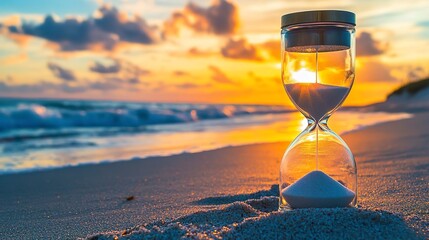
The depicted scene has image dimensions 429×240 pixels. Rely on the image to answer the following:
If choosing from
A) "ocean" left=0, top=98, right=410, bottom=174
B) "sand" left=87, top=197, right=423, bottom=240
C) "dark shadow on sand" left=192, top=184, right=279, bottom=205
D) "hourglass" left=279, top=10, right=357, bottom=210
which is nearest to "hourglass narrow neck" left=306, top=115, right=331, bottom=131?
"hourglass" left=279, top=10, right=357, bottom=210

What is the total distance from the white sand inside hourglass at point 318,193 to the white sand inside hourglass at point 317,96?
0.94 feet

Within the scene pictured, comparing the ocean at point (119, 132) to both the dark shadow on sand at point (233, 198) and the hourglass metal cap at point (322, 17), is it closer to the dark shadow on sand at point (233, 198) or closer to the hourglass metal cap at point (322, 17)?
the dark shadow on sand at point (233, 198)

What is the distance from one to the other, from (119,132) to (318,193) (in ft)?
27.8

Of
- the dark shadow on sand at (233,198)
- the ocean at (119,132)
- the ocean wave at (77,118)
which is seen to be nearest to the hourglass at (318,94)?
the dark shadow on sand at (233,198)

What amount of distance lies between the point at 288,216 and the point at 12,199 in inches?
85.7

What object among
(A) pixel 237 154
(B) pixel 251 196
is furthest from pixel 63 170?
(B) pixel 251 196

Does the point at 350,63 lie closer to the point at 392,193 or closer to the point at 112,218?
the point at 392,193

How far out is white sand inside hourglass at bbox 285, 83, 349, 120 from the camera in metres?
2.03

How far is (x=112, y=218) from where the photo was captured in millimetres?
2613

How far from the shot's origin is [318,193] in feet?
6.99

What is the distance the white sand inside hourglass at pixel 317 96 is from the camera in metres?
2.03

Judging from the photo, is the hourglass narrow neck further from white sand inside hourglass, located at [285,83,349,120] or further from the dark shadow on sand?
the dark shadow on sand

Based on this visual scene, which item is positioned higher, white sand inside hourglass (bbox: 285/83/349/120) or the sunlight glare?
the sunlight glare

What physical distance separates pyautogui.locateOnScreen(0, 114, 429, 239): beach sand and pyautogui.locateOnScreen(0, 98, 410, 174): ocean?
1.07m
